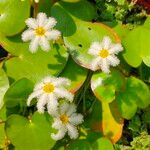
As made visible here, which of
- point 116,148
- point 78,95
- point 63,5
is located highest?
point 63,5

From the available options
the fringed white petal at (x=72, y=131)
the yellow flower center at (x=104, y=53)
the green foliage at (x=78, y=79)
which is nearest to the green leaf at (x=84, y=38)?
the green foliage at (x=78, y=79)

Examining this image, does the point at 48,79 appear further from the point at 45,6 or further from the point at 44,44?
the point at 45,6

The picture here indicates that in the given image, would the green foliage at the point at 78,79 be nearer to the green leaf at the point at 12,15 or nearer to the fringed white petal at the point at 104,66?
the green leaf at the point at 12,15

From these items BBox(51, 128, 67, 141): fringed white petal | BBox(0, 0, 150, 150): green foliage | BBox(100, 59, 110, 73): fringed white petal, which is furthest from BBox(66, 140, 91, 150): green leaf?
BBox(100, 59, 110, 73): fringed white petal

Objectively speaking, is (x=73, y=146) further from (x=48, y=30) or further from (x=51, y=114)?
(x=48, y=30)

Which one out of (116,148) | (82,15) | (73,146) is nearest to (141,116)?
(116,148)

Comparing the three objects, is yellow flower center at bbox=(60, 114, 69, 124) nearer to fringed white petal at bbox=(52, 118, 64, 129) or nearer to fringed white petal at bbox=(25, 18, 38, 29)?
fringed white petal at bbox=(52, 118, 64, 129)

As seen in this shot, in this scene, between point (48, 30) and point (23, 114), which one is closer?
point (48, 30)
